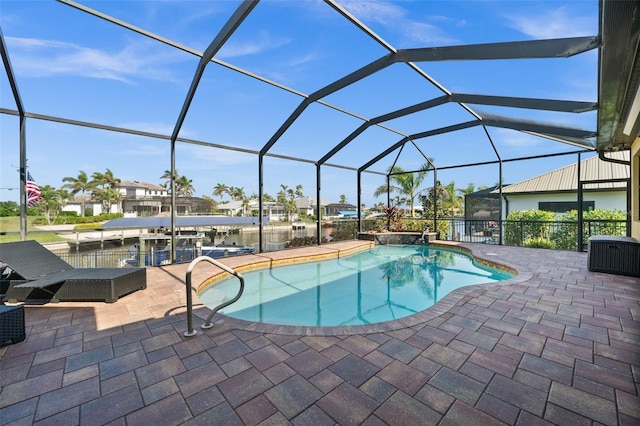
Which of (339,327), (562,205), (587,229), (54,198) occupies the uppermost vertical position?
(54,198)

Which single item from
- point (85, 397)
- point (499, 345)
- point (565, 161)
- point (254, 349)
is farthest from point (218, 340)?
point (565, 161)

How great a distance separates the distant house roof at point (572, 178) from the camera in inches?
475

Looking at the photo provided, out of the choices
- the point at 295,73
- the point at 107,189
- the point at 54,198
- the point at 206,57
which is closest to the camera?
the point at 206,57

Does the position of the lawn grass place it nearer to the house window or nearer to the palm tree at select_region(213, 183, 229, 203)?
the house window

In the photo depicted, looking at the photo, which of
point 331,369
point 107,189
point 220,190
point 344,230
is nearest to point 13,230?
point 331,369

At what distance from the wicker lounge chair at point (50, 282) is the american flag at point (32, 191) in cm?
105

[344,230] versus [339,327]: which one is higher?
[344,230]

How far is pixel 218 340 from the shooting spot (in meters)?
2.69

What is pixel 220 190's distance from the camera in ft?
180

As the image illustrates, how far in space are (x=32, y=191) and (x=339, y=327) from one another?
5673 millimetres

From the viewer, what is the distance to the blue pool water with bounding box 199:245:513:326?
4355 millimetres

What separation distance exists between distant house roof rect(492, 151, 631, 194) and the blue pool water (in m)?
8.31

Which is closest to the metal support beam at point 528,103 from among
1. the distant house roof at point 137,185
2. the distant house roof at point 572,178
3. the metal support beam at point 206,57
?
the metal support beam at point 206,57

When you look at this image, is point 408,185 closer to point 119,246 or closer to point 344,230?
point 344,230
